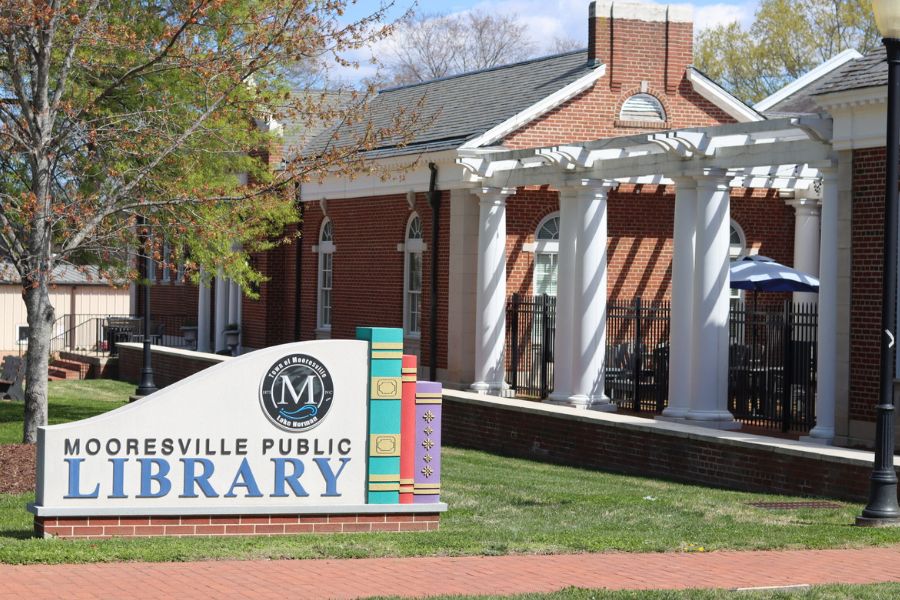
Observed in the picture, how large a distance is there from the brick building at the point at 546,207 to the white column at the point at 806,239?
0.11ft

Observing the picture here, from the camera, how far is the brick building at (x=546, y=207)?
72.9 ft

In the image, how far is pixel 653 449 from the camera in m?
17.1

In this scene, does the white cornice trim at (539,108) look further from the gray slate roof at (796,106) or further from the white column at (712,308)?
the gray slate roof at (796,106)

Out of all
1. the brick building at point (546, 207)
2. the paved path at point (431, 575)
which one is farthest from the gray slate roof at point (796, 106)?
the paved path at point (431, 575)

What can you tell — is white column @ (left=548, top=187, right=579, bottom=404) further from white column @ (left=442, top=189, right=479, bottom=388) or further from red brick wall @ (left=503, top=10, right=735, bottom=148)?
red brick wall @ (left=503, top=10, right=735, bottom=148)

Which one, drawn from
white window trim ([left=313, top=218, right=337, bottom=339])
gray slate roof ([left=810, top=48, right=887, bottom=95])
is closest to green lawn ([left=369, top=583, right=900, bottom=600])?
gray slate roof ([left=810, top=48, right=887, bottom=95])

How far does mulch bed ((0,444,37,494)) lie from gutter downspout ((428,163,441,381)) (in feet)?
34.1

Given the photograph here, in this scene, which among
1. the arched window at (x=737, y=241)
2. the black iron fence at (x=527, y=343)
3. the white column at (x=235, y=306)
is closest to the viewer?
the black iron fence at (x=527, y=343)

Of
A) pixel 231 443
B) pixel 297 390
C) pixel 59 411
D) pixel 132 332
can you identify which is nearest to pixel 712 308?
pixel 297 390

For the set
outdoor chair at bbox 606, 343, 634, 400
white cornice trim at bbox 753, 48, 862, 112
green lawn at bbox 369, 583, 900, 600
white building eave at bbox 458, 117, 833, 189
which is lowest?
green lawn at bbox 369, 583, 900, 600

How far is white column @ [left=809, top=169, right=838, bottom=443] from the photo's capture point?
56.3 ft

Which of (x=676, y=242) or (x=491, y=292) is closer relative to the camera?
(x=676, y=242)

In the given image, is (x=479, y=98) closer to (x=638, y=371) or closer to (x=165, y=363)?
(x=638, y=371)

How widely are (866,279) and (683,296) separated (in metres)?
3.48
